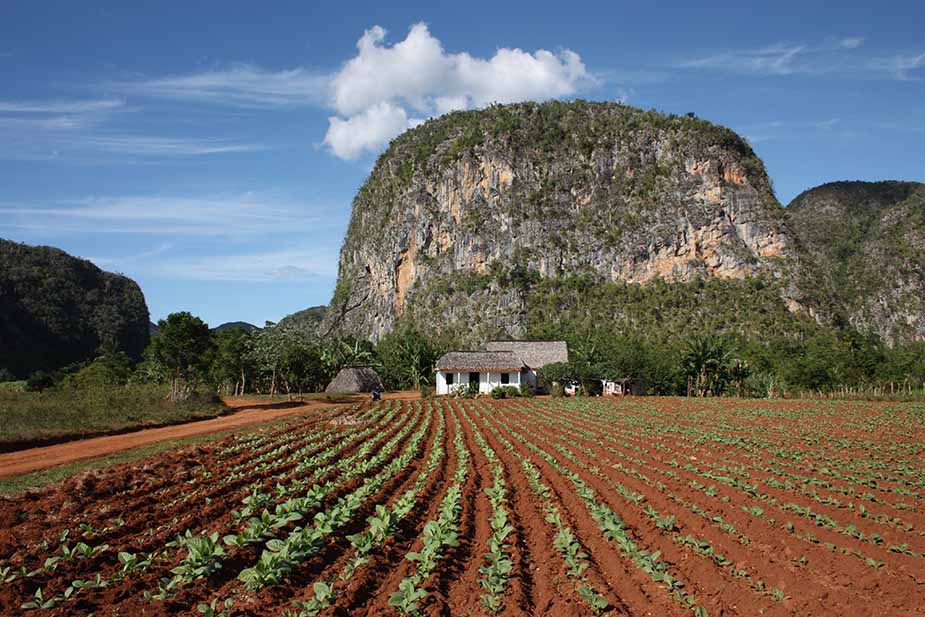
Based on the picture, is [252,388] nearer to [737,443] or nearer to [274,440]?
[274,440]

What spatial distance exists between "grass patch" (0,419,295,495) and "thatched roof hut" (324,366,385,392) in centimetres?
3712

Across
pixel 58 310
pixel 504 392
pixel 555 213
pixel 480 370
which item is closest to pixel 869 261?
pixel 555 213

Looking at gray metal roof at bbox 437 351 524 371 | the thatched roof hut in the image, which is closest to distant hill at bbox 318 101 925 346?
gray metal roof at bbox 437 351 524 371

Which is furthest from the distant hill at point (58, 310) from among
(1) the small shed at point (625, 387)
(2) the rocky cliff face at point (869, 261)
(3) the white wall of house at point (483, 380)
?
(2) the rocky cliff face at point (869, 261)

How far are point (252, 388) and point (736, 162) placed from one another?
8248 cm

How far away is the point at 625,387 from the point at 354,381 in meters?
26.7

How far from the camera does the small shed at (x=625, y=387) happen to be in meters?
56.7

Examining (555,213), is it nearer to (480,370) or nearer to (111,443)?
(480,370)

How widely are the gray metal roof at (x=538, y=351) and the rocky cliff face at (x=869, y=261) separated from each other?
43226mm

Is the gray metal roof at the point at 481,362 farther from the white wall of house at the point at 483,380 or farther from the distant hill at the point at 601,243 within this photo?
the distant hill at the point at 601,243

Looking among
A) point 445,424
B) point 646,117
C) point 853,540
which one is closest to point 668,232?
point 646,117

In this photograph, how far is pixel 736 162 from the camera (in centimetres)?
10300

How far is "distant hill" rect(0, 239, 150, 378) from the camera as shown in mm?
100688

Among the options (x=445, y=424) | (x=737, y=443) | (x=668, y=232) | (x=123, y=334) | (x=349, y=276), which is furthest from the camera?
(x=349, y=276)
